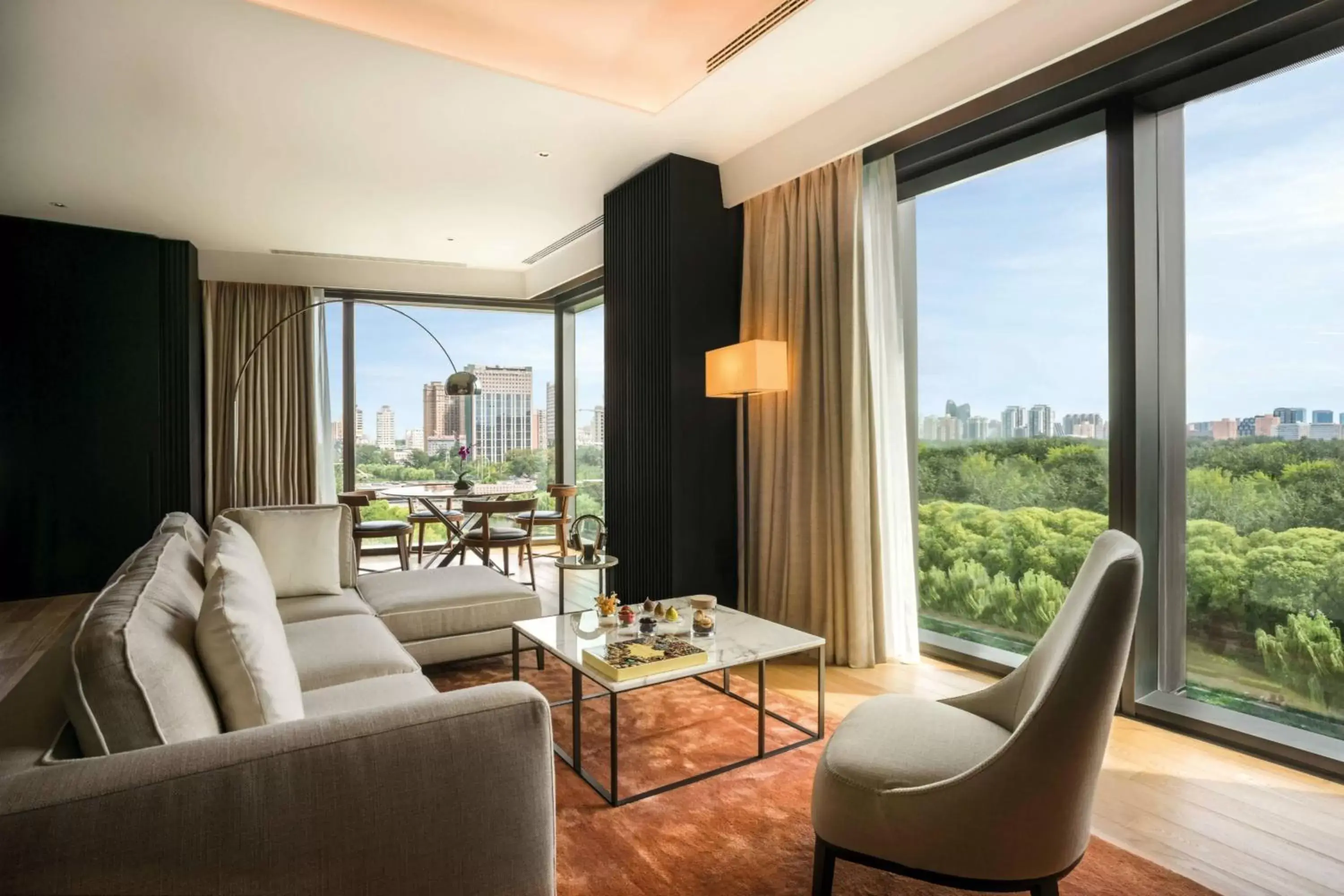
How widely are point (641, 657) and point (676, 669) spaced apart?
0.39ft

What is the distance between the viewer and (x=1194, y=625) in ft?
9.09

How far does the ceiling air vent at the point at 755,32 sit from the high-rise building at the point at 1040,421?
198cm

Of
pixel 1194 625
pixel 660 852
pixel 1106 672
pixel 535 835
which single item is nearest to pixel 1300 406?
pixel 1194 625

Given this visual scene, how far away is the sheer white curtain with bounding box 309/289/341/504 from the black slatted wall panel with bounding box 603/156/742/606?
142 inches

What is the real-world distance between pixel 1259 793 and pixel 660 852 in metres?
1.87

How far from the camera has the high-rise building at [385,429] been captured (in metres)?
6.95

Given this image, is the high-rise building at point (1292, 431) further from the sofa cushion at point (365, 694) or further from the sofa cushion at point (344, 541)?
the sofa cushion at point (344, 541)

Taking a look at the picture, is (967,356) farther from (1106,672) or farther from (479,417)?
(479,417)

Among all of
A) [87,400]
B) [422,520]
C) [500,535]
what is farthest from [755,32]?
[87,400]

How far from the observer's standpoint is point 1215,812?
83.5 inches

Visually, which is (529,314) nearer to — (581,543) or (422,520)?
(422,520)

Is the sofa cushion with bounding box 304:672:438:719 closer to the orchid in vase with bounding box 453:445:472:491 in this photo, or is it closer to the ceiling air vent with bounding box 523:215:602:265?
the orchid in vase with bounding box 453:445:472:491

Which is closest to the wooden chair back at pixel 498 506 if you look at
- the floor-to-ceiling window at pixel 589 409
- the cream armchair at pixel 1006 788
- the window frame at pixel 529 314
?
the floor-to-ceiling window at pixel 589 409

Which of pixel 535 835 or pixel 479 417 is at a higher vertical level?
pixel 479 417
